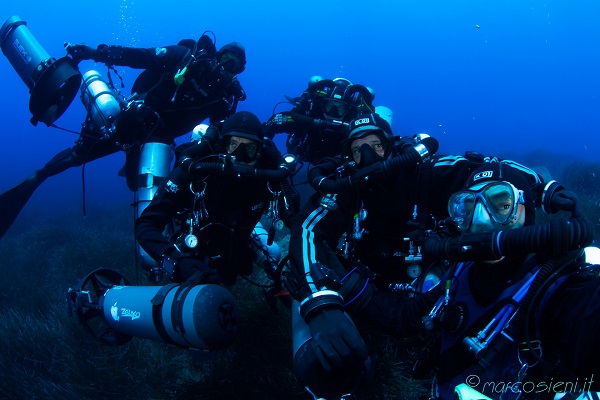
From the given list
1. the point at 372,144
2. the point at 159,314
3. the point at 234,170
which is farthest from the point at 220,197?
the point at 372,144

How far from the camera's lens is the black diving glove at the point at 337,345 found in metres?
2.16

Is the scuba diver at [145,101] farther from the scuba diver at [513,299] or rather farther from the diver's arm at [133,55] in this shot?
the scuba diver at [513,299]

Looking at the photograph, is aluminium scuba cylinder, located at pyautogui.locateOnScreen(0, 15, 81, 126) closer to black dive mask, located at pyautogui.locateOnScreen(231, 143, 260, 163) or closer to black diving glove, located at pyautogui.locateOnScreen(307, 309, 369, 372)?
black dive mask, located at pyautogui.locateOnScreen(231, 143, 260, 163)

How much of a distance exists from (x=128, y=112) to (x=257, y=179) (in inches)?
130

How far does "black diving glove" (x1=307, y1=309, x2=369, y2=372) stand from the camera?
85.2 inches

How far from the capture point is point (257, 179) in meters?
3.72

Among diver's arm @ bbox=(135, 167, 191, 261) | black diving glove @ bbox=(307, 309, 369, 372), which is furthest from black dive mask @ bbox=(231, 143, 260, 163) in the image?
black diving glove @ bbox=(307, 309, 369, 372)

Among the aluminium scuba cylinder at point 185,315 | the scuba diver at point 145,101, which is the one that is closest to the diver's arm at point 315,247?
the aluminium scuba cylinder at point 185,315

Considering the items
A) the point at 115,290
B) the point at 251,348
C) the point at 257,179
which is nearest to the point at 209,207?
the point at 257,179

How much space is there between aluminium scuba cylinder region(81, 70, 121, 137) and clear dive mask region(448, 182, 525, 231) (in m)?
5.58

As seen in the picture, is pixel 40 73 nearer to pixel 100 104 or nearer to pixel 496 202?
pixel 100 104

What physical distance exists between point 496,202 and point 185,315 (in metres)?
2.23

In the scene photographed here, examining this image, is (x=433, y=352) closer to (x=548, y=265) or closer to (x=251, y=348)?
(x=548, y=265)

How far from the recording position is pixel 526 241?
1.56 m
